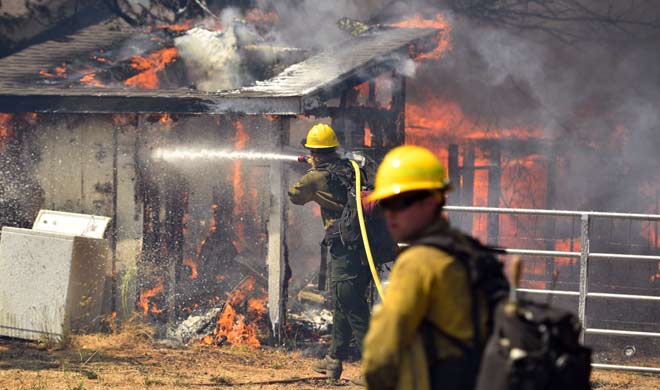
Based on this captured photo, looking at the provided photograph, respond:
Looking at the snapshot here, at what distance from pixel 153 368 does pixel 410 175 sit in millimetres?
6001

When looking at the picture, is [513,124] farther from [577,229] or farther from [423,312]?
[423,312]

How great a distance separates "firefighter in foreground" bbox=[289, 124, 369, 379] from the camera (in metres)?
8.42

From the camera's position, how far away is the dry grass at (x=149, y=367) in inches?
314

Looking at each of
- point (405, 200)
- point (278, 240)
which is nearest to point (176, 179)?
point (278, 240)

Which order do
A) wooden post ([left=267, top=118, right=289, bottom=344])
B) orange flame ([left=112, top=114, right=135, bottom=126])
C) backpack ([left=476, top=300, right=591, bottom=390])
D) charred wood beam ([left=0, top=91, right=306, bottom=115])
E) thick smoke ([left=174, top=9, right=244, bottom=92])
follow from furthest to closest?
1. thick smoke ([left=174, top=9, right=244, bottom=92])
2. orange flame ([left=112, top=114, right=135, bottom=126])
3. wooden post ([left=267, top=118, right=289, bottom=344])
4. charred wood beam ([left=0, top=91, right=306, bottom=115])
5. backpack ([left=476, top=300, right=591, bottom=390])

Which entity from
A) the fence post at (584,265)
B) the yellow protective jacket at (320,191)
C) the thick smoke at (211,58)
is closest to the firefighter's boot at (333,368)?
the yellow protective jacket at (320,191)

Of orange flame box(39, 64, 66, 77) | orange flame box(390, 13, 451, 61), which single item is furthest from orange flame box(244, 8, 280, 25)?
orange flame box(39, 64, 66, 77)

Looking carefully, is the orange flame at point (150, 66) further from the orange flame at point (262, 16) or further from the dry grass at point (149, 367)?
the dry grass at point (149, 367)

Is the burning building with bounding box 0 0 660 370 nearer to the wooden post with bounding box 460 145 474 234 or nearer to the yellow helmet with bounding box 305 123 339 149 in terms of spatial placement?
the wooden post with bounding box 460 145 474 234

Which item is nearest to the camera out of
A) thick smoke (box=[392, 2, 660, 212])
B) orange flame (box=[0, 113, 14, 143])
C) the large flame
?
the large flame

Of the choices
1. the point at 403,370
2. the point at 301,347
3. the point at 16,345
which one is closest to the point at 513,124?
the point at 301,347

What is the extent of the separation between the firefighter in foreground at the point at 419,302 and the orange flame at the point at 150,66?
950 cm

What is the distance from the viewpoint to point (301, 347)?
32.4ft

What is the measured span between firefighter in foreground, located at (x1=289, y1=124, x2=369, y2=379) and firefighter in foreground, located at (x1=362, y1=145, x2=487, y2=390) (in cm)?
515
